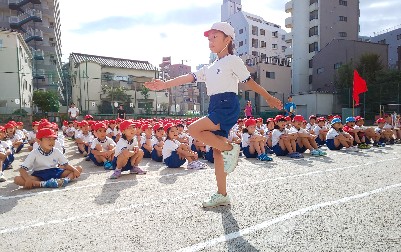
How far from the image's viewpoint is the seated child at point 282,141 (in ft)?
25.6

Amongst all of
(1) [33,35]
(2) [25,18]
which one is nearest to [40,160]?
(1) [33,35]

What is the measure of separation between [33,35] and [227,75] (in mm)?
44847

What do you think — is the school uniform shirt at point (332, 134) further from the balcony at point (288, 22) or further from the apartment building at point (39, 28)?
the balcony at point (288, 22)

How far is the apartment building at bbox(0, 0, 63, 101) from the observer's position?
36.7 m

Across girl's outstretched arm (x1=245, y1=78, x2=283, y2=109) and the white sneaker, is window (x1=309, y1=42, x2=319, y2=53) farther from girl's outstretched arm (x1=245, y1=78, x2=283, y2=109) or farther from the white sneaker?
the white sneaker

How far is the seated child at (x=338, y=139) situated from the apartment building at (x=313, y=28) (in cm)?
3130

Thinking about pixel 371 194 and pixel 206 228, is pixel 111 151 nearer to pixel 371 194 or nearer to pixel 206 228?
pixel 206 228

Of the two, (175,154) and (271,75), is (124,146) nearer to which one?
(175,154)

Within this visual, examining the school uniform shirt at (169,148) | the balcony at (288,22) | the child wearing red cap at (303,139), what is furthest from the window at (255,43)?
the school uniform shirt at (169,148)

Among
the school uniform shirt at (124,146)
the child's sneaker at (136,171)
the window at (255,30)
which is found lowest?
the child's sneaker at (136,171)

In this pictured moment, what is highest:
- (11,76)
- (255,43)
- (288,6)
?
(288,6)

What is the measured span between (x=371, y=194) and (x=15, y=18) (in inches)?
1805

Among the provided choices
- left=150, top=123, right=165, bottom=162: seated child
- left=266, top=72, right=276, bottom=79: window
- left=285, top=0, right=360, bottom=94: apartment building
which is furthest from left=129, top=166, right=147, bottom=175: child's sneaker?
left=285, top=0, right=360, bottom=94: apartment building

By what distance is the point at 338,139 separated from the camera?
9.01m
